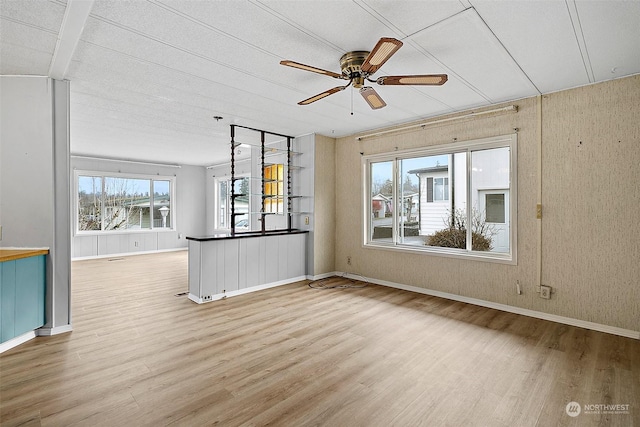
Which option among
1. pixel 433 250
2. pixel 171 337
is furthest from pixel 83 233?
pixel 433 250

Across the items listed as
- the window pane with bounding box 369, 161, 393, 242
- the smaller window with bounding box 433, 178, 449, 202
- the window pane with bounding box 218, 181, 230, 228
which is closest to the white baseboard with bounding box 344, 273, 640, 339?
the window pane with bounding box 369, 161, 393, 242

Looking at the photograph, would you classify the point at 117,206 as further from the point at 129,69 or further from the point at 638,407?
the point at 638,407

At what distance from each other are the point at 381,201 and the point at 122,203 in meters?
7.15

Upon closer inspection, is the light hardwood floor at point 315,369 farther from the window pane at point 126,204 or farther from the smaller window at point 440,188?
the window pane at point 126,204

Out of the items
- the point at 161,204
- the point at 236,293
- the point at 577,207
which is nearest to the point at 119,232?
the point at 161,204

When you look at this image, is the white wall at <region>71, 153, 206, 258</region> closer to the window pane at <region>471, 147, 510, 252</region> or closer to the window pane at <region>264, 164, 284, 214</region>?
the window pane at <region>264, 164, 284, 214</region>

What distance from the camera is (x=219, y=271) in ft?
14.1

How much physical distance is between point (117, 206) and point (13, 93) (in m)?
5.89

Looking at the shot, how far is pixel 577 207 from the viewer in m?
3.29

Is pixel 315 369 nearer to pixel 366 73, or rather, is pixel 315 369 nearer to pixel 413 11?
pixel 366 73

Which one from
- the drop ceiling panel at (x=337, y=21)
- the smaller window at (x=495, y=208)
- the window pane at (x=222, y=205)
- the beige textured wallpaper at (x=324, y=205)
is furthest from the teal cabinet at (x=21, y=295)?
the window pane at (x=222, y=205)

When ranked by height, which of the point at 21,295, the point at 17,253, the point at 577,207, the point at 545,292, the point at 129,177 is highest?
the point at 129,177

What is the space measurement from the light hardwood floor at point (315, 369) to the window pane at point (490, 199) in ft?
3.24

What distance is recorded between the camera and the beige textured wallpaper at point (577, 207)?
3.01m
